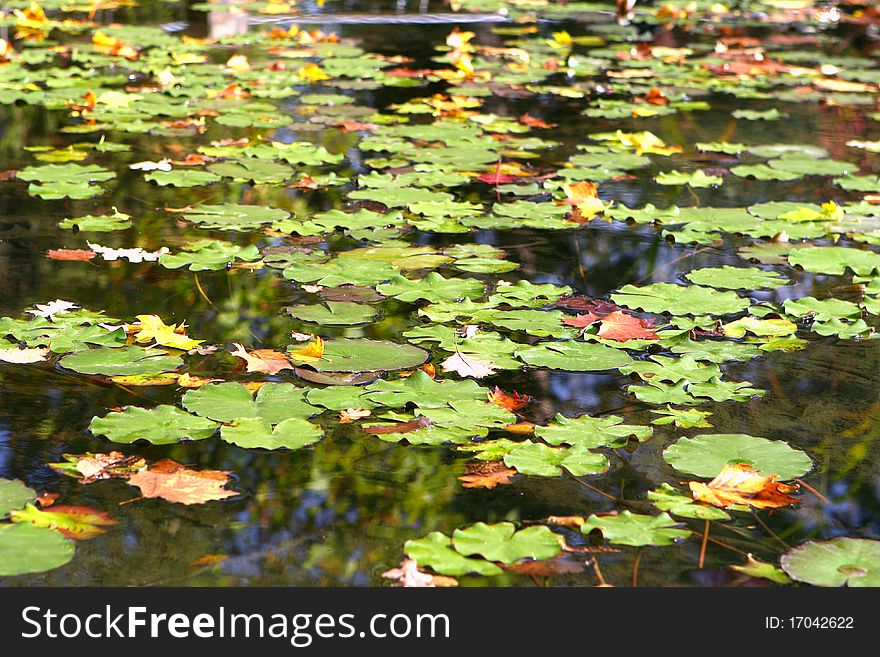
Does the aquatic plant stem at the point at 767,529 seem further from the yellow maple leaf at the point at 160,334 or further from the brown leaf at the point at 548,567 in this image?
the yellow maple leaf at the point at 160,334

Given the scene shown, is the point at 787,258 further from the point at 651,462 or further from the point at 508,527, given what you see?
the point at 508,527

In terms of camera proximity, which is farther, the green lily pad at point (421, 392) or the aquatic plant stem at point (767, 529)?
the green lily pad at point (421, 392)

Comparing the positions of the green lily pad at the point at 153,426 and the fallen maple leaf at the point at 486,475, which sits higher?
the green lily pad at the point at 153,426

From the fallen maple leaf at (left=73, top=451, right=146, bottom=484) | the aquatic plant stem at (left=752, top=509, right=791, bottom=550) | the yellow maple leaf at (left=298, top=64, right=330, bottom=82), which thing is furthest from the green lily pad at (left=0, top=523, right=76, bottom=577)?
the yellow maple leaf at (left=298, top=64, right=330, bottom=82)

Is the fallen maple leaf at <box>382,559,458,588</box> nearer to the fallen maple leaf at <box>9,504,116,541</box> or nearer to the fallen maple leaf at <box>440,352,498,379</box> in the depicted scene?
the fallen maple leaf at <box>9,504,116,541</box>

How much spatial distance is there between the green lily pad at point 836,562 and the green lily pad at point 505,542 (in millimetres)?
356

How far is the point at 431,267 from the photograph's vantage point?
310 cm

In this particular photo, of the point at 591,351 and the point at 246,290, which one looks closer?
the point at 591,351

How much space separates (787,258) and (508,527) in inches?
68.2

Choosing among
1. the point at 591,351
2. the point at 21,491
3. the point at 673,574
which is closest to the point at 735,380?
the point at 591,351

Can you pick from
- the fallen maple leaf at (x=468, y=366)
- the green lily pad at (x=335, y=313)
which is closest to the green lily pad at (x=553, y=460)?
the fallen maple leaf at (x=468, y=366)

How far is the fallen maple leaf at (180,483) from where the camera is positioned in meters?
1.91
